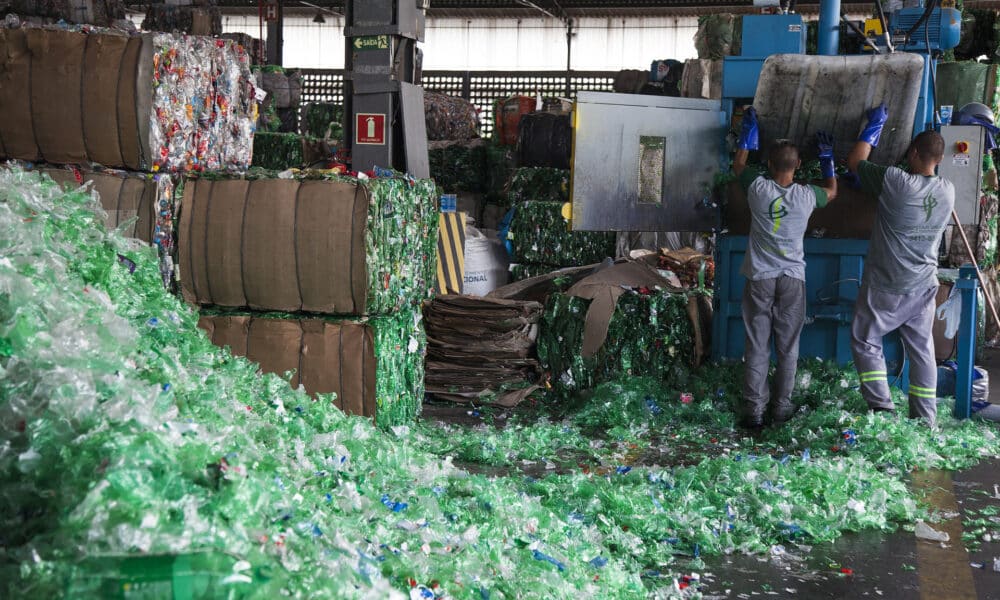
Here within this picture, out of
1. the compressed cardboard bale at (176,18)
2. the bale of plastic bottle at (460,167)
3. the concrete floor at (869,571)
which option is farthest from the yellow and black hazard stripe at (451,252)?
the compressed cardboard bale at (176,18)

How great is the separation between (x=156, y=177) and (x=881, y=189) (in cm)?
493

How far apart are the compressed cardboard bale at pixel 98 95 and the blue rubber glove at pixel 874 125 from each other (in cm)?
465

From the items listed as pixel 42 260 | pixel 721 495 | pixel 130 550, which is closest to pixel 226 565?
pixel 130 550

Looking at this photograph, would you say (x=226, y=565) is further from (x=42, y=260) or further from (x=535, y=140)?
(x=535, y=140)

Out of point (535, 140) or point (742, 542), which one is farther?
point (535, 140)

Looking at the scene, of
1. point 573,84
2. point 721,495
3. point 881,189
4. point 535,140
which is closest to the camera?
point 721,495

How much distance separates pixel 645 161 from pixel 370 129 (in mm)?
2273

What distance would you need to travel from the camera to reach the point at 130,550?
7.19 ft

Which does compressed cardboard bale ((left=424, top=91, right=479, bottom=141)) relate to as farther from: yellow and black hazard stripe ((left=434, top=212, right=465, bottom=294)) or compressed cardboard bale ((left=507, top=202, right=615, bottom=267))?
yellow and black hazard stripe ((left=434, top=212, right=465, bottom=294))

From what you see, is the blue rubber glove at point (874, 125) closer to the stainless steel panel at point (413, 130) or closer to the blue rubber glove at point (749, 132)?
the blue rubber glove at point (749, 132)

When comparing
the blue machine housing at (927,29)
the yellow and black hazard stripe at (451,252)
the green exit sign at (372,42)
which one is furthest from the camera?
the yellow and black hazard stripe at (451,252)

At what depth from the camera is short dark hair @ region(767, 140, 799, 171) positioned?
21.8ft

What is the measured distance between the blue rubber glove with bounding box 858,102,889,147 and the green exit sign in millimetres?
3750

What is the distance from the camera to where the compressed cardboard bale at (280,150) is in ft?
48.4
